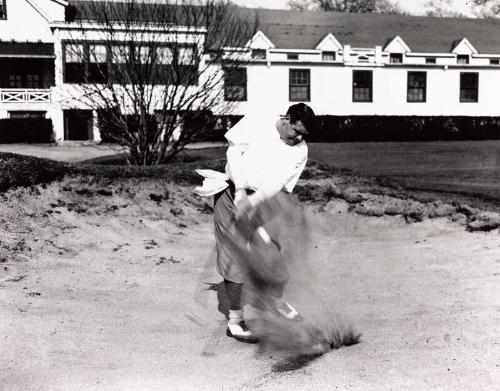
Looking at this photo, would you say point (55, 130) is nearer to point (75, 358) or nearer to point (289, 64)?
point (289, 64)

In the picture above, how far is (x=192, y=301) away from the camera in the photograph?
644cm

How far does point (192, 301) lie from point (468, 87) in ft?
116

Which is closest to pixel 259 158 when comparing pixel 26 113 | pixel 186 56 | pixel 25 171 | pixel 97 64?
pixel 25 171

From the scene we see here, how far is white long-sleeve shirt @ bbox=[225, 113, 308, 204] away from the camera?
4.93m

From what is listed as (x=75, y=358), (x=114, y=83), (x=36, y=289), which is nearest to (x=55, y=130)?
(x=114, y=83)

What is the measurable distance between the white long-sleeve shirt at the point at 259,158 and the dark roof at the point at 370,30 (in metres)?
32.2

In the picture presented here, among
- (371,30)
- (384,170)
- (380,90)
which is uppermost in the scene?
(371,30)

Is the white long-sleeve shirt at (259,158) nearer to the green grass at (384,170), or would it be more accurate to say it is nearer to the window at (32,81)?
the green grass at (384,170)

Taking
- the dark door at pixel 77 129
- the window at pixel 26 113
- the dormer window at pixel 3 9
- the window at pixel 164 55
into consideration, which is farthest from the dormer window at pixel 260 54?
the window at pixel 164 55

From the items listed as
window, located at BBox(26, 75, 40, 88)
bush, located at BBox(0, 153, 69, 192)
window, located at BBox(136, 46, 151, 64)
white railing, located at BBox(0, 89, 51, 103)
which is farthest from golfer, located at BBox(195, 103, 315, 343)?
window, located at BBox(26, 75, 40, 88)

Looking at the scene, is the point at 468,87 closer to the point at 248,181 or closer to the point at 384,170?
the point at 384,170

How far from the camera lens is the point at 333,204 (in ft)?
35.9

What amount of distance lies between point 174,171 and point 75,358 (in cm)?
768

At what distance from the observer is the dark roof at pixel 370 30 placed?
37.6 meters
